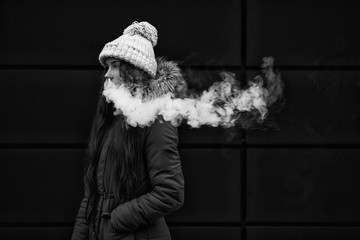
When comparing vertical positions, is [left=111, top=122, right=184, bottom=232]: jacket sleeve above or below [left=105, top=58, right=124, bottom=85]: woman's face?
below

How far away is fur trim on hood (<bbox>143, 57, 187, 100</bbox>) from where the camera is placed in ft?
9.77

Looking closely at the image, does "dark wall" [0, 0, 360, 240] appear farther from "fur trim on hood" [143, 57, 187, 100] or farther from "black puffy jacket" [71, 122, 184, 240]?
"black puffy jacket" [71, 122, 184, 240]

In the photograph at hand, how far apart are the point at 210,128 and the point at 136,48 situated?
1.68 m

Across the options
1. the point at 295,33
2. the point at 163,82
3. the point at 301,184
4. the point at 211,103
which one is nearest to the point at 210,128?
the point at 211,103

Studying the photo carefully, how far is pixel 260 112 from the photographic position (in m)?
4.46

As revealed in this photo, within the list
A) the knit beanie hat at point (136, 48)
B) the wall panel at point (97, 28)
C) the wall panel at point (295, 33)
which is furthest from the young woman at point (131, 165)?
the wall panel at point (295, 33)

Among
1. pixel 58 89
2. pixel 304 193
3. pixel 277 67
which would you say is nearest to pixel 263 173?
pixel 304 193

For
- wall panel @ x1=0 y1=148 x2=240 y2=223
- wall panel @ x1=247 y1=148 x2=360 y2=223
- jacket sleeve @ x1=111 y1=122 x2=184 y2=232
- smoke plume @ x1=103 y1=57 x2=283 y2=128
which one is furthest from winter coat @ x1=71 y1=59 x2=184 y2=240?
wall panel @ x1=247 y1=148 x2=360 y2=223

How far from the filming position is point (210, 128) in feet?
14.8

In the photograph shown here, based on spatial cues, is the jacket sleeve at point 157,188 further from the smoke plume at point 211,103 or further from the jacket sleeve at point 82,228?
the jacket sleeve at point 82,228

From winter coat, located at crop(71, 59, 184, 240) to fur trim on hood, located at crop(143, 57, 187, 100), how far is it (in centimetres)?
23

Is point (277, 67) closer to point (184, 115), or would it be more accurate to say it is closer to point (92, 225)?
point (184, 115)

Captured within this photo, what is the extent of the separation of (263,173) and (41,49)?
192 cm

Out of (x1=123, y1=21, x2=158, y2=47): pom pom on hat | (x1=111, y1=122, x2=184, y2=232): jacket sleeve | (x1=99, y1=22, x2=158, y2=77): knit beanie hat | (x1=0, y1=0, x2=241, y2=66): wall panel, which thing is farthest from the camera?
(x1=0, y1=0, x2=241, y2=66): wall panel
